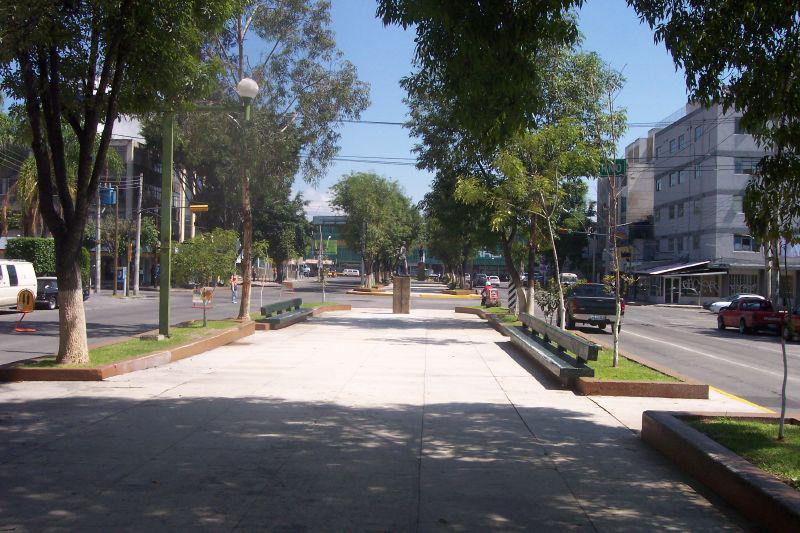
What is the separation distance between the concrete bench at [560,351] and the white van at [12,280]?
66.6 feet

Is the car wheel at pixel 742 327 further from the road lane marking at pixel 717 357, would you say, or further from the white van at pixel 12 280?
the white van at pixel 12 280

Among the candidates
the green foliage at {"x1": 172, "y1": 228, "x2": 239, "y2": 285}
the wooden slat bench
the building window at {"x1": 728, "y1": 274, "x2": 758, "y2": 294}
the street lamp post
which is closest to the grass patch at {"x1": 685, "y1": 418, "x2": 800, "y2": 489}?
the street lamp post

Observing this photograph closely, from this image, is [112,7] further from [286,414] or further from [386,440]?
[386,440]

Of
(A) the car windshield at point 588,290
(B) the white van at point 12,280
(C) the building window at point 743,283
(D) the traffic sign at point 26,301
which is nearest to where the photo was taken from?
(D) the traffic sign at point 26,301

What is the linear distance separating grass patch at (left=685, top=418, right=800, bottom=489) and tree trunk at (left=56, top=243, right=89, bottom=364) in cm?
901

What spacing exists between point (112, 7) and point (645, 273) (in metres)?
53.2

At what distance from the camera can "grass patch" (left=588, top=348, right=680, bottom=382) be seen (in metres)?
11.1

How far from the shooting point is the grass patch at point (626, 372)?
11.1 metres

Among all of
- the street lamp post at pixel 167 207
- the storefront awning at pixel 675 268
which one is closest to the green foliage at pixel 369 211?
the storefront awning at pixel 675 268

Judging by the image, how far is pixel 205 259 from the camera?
2036 cm

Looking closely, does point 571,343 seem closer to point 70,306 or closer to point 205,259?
→ point 70,306

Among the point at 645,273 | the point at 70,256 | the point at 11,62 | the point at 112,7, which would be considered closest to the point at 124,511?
the point at 70,256

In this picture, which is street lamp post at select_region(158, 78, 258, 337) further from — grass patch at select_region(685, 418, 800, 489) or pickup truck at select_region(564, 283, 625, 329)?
pickup truck at select_region(564, 283, 625, 329)

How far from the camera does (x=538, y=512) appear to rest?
5371 millimetres
